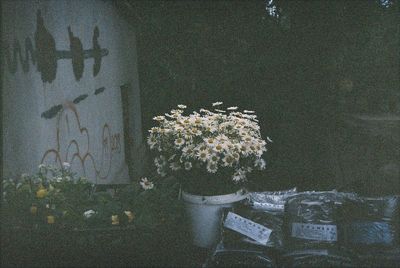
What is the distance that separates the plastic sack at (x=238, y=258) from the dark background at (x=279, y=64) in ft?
9.76

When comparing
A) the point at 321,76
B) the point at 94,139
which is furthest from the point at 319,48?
the point at 94,139

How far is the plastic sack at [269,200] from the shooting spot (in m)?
3.33

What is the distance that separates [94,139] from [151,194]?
2.58 metres

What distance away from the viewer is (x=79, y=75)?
496cm

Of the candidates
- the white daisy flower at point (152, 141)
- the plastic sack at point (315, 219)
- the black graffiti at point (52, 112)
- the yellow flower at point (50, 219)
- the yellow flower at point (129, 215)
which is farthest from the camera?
the black graffiti at point (52, 112)

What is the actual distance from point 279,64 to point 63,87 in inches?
131

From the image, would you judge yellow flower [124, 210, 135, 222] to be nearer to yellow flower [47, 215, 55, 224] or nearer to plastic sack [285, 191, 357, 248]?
yellow flower [47, 215, 55, 224]

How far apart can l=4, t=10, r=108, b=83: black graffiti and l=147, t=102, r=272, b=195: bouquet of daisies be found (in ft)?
3.44

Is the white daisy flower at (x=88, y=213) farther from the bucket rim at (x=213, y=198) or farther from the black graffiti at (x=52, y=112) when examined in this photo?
the black graffiti at (x=52, y=112)

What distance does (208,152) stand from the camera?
3176 mm

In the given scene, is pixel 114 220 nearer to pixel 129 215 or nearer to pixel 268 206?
pixel 129 215

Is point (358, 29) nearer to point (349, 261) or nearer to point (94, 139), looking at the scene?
point (94, 139)

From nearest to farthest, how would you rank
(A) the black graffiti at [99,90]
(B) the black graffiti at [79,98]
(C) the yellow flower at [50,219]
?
(C) the yellow flower at [50,219]
(B) the black graffiti at [79,98]
(A) the black graffiti at [99,90]

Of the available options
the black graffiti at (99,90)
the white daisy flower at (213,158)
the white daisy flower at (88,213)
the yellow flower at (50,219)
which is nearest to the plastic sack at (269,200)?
the white daisy flower at (213,158)
